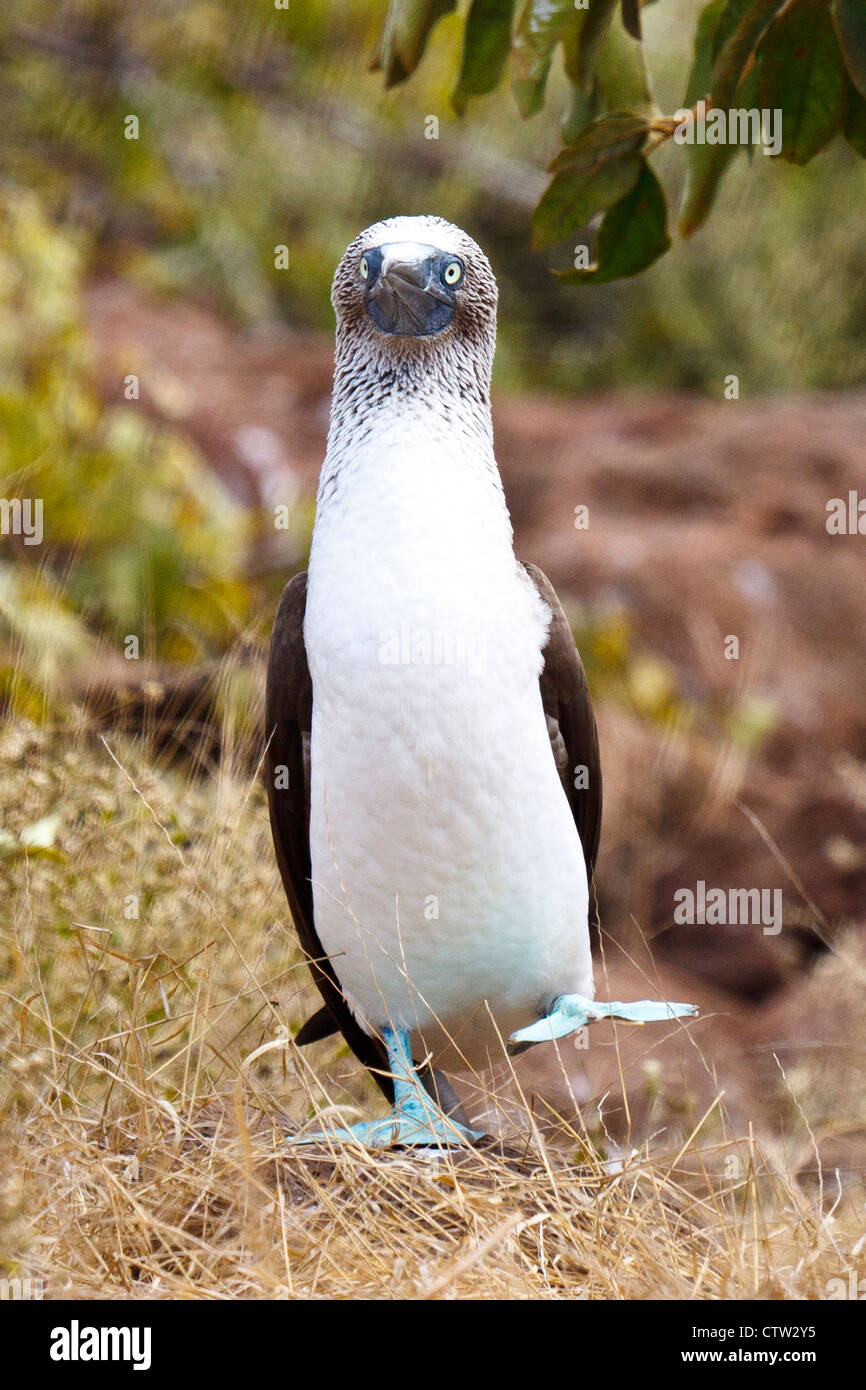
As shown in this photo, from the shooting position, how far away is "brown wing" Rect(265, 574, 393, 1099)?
124 inches

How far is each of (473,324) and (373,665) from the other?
0.84 meters

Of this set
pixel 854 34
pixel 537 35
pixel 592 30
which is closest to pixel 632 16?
pixel 592 30

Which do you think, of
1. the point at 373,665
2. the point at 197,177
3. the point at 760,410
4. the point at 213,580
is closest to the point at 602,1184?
the point at 373,665

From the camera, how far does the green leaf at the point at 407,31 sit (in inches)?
102

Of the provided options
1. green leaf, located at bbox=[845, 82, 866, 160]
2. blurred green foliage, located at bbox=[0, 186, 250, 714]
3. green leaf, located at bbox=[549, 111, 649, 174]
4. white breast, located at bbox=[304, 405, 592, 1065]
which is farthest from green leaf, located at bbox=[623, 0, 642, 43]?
blurred green foliage, located at bbox=[0, 186, 250, 714]

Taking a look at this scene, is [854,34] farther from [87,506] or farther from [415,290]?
[87,506]

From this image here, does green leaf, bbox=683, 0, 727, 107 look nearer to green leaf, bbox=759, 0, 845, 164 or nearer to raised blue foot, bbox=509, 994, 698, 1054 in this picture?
green leaf, bbox=759, 0, 845, 164

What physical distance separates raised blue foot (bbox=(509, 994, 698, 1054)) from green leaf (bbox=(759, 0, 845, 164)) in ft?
5.58

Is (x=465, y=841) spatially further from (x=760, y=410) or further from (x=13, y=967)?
(x=760, y=410)

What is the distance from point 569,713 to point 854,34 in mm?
1494

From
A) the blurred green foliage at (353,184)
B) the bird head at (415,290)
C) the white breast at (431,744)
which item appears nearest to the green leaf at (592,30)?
the bird head at (415,290)

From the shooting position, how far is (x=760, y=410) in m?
8.50

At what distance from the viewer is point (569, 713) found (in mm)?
3213

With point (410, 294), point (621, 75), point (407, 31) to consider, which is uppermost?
point (621, 75)
